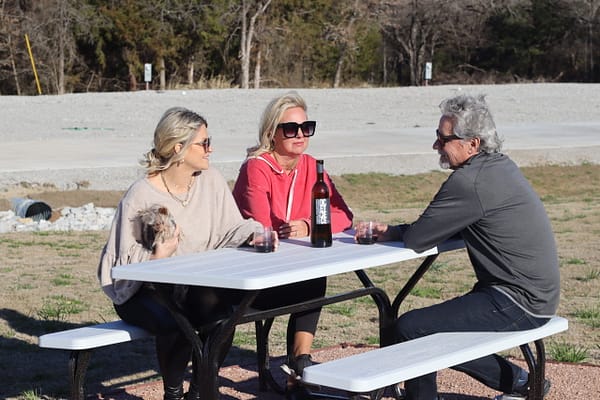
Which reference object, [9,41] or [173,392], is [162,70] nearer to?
[9,41]

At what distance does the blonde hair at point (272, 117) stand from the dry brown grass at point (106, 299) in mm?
1392

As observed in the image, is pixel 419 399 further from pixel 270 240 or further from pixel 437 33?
pixel 437 33

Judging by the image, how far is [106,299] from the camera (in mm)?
7422

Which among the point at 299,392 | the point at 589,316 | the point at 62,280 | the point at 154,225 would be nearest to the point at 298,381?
the point at 299,392

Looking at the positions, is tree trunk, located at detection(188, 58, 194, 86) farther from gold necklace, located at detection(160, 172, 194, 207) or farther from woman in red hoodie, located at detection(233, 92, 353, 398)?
gold necklace, located at detection(160, 172, 194, 207)

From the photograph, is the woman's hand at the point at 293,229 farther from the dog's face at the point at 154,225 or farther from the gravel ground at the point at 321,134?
the gravel ground at the point at 321,134

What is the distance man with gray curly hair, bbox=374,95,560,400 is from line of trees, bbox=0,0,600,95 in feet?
84.5

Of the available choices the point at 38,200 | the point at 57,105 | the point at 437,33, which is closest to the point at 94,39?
the point at 57,105

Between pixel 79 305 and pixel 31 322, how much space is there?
0.49 metres

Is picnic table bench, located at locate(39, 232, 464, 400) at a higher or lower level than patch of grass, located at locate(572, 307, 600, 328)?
higher

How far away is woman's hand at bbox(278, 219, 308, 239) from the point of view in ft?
16.0

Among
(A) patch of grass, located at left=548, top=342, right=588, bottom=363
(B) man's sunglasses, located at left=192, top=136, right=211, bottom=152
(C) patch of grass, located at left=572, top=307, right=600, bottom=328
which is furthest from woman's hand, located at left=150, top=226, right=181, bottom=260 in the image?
(C) patch of grass, located at left=572, top=307, right=600, bottom=328

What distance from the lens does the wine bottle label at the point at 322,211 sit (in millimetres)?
4555

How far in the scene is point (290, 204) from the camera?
516cm
